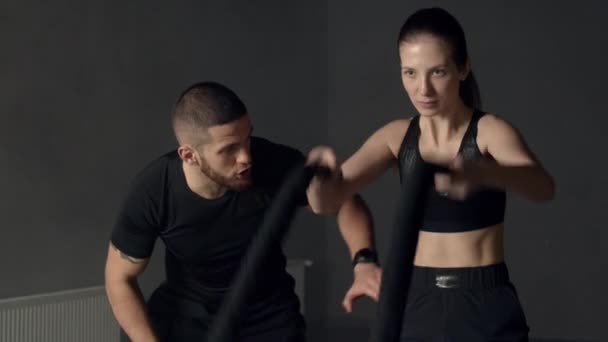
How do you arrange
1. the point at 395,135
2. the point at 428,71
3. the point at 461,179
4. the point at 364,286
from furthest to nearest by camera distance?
the point at 395,135
the point at 428,71
the point at 364,286
the point at 461,179

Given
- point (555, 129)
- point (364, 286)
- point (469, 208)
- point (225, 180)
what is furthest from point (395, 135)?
point (555, 129)

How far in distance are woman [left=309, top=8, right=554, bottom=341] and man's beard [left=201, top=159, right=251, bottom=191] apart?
363mm

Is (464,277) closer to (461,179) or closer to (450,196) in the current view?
(450,196)

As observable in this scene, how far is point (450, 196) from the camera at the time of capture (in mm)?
1952

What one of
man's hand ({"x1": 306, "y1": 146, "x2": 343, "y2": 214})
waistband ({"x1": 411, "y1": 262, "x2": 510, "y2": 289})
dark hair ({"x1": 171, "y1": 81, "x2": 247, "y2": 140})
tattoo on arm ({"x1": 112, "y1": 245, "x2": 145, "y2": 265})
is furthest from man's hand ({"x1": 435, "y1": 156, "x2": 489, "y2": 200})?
tattoo on arm ({"x1": 112, "y1": 245, "x2": 145, "y2": 265})

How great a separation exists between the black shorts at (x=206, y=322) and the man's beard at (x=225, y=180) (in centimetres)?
35

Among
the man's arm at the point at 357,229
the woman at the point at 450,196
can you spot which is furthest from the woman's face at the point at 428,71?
the man's arm at the point at 357,229

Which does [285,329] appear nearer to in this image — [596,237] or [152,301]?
[152,301]

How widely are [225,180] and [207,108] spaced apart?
201 millimetres

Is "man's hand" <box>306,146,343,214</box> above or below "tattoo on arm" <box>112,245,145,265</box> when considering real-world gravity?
above

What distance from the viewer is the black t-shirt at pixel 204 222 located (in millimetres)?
2490

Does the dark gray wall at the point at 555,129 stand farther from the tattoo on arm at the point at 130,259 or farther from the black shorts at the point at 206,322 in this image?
the tattoo on arm at the point at 130,259

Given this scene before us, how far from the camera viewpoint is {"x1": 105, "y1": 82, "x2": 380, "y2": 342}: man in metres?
2.41

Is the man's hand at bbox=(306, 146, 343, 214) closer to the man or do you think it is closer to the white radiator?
the man
